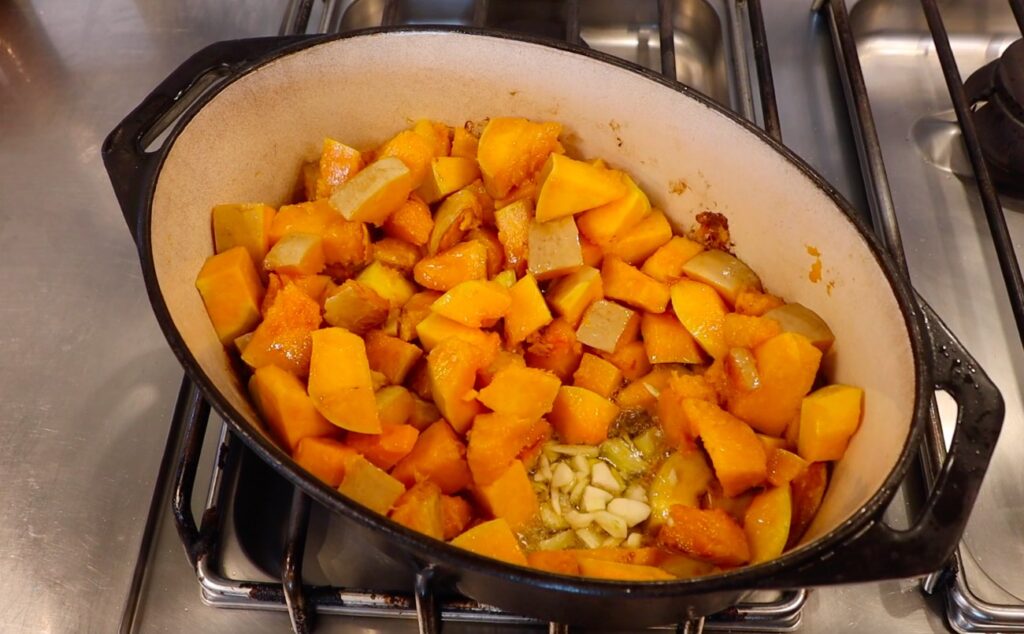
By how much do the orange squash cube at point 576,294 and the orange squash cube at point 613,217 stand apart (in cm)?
5

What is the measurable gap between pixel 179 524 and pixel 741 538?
0.63 metres

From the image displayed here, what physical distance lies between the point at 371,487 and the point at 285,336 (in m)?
0.22

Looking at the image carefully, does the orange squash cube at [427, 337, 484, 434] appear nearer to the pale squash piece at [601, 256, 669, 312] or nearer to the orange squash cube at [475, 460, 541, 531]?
Answer: the orange squash cube at [475, 460, 541, 531]

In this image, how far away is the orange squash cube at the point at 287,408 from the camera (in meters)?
0.86

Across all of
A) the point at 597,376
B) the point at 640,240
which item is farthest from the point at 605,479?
the point at 640,240

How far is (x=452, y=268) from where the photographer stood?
1032mm

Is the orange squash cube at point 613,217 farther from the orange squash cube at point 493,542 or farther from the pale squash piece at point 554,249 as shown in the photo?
the orange squash cube at point 493,542

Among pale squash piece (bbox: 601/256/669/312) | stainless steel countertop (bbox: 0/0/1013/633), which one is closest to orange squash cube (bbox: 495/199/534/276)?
pale squash piece (bbox: 601/256/669/312)

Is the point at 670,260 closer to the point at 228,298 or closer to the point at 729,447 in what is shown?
the point at 729,447

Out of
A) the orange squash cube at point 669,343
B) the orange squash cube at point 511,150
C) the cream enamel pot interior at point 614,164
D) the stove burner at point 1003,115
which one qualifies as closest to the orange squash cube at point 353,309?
→ the cream enamel pot interior at point 614,164

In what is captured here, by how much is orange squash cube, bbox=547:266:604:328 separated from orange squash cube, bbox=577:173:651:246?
53mm

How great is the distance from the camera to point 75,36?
155 cm

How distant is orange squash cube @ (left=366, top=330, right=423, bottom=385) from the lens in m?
0.96

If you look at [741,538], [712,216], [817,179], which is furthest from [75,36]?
[741,538]
